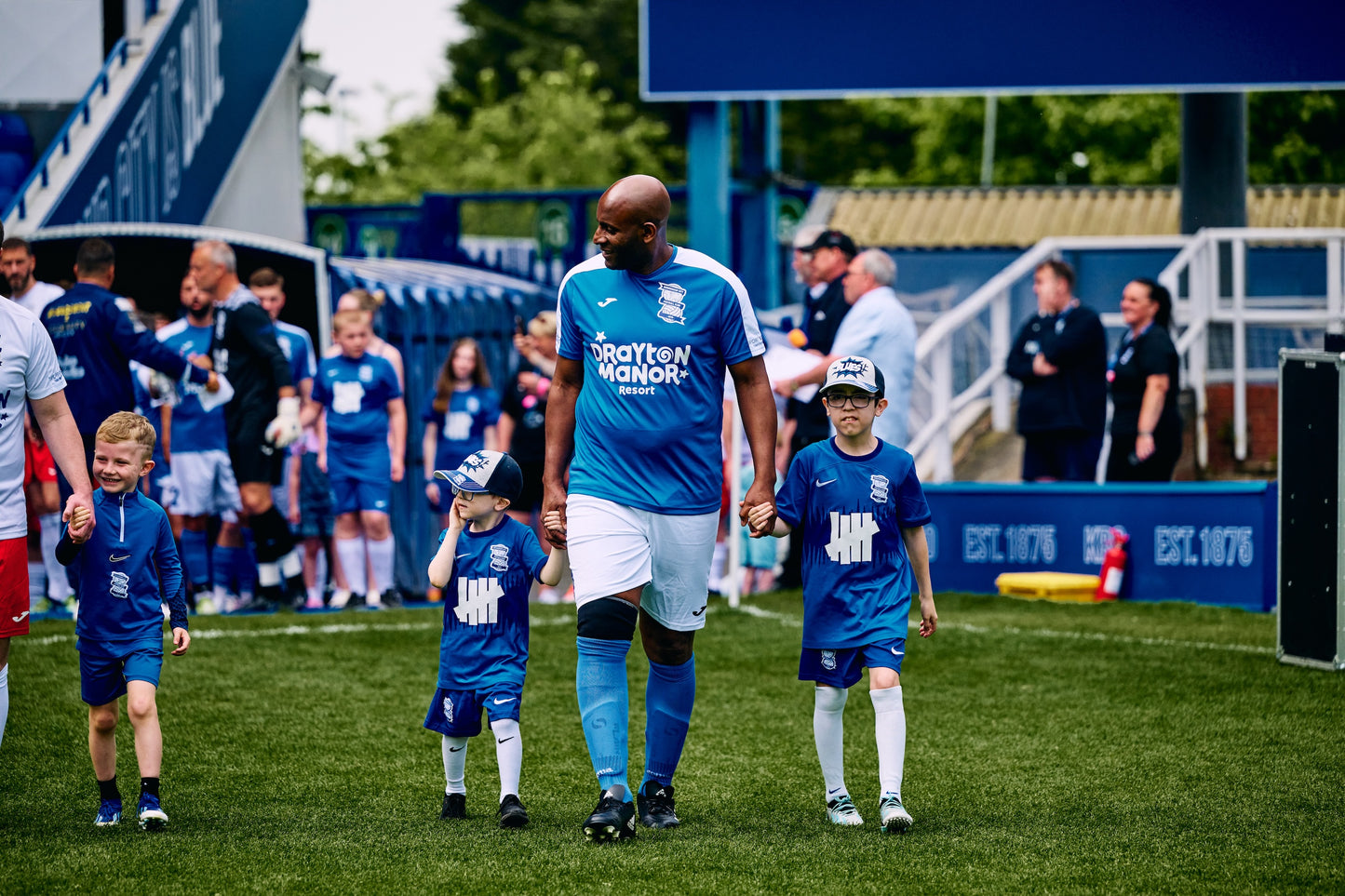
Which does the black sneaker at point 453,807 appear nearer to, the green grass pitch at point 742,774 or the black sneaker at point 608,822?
the green grass pitch at point 742,774

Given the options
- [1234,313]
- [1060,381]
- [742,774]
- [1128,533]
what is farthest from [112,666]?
[1234,313]

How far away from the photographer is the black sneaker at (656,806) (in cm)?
558

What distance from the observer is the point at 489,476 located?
5.70m

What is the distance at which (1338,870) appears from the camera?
4.99m

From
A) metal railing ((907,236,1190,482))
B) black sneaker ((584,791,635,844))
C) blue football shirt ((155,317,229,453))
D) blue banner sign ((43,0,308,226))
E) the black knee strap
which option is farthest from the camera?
blue banner sign ((43,0,308,226))

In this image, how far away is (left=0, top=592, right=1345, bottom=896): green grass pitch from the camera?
16.4 feet

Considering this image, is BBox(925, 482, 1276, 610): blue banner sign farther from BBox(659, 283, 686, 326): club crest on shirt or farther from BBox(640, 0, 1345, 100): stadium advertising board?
BBox(659, 283, 686, 326): club crest on shirt

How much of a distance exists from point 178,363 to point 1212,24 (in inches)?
324

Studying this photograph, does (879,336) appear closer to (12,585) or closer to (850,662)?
(850,662)

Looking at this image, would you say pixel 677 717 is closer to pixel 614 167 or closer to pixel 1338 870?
pixel 1338 870

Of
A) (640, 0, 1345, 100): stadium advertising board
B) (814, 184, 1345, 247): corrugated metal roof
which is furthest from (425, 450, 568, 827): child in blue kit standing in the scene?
(814, 184, 1345, 247): corrugated metal roof

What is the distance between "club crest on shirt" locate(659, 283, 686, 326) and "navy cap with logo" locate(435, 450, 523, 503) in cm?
76

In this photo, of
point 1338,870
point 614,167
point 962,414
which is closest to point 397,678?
point 1338,870

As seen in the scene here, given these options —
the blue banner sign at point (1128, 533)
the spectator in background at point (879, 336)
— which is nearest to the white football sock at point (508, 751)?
the spectator in background at point (879, 336)
